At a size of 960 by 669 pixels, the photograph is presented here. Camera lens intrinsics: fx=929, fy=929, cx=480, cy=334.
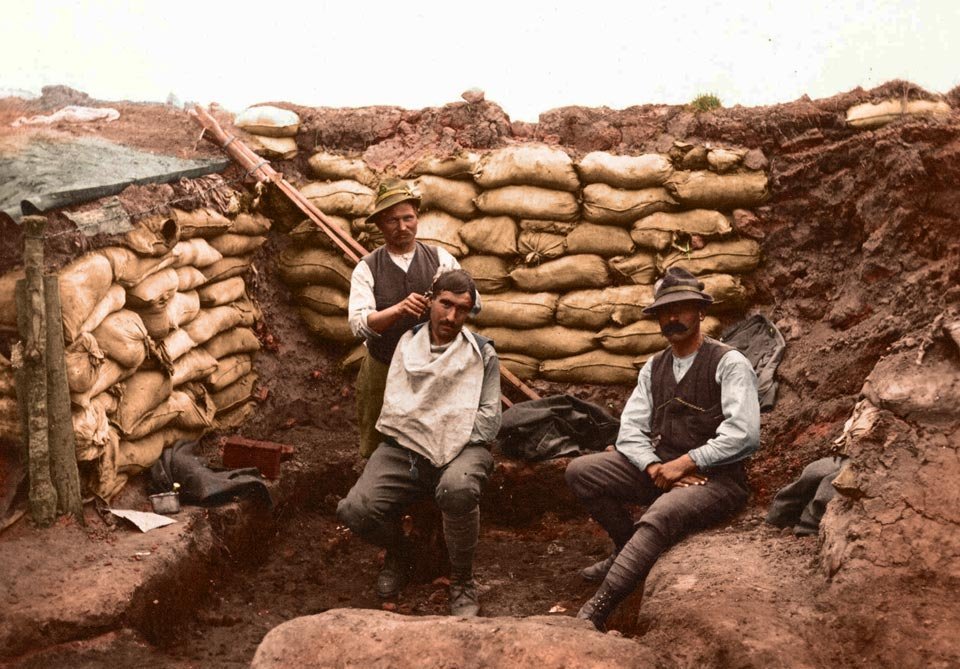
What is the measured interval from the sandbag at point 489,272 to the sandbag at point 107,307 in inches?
83.4

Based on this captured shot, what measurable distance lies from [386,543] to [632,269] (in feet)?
7.51

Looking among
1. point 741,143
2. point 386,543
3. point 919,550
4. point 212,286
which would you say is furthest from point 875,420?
point 212,286

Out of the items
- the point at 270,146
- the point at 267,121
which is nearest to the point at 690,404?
the point at 270,146

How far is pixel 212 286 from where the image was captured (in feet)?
18.0

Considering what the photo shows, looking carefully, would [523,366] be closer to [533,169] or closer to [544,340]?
[544,340]

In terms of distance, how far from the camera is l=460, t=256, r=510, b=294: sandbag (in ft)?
18.8

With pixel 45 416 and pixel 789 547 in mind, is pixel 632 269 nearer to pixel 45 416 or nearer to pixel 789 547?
pixel 789 547

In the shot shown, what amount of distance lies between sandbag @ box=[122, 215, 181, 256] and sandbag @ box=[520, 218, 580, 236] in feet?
6.83

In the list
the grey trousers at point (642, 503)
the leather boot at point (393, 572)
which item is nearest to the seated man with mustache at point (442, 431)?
the leather boot at point (393, 572)

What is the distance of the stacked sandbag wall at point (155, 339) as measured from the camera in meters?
4.05

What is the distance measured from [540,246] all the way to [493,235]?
11.8 inches

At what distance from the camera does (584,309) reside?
5.60m

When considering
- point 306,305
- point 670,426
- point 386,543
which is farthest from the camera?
point 306,305

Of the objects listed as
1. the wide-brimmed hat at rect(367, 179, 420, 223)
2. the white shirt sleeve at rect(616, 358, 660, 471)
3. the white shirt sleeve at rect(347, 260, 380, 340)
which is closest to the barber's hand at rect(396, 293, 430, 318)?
the white shirt sleeve at rect(347, 260, 380, 340)
